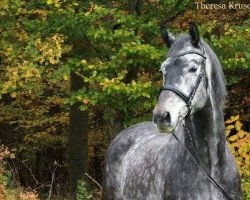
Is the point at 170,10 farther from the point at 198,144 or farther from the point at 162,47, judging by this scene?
the point at 198,144

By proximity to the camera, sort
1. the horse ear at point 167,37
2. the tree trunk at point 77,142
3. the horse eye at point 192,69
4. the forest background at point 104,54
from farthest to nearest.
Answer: the tree trunk at point 77,142, the forest background at point 104,54, the horse ear at point 167,37, the horse eye at point 192,69

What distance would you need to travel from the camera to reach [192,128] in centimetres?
517

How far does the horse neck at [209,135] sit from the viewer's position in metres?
5.10

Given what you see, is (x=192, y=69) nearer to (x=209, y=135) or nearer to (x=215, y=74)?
(x=215, y=74)

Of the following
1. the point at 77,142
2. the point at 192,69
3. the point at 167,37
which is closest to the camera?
the point at 192,69

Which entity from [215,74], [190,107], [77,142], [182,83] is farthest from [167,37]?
[77,142]

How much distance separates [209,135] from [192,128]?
16cm

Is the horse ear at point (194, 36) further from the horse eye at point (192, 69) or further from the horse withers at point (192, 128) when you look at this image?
the horse eye at point (192, 69)

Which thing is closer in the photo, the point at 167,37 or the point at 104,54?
the point at 167,37

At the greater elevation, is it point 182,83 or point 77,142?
point 182,83

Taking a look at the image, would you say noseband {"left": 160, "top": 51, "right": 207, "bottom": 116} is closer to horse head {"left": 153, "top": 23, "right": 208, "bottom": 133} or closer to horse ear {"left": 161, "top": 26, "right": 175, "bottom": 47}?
horse head {"left": 153, "top": 23, "right": 208, "bottom": 133}

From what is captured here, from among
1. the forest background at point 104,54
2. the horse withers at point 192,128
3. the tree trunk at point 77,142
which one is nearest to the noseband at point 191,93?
the horse withers at point 192,128

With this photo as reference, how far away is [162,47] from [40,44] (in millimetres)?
2369

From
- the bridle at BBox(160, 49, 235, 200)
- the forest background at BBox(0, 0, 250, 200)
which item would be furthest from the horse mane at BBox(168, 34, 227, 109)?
the forest background at BBox(0, 0, 250, 200)
